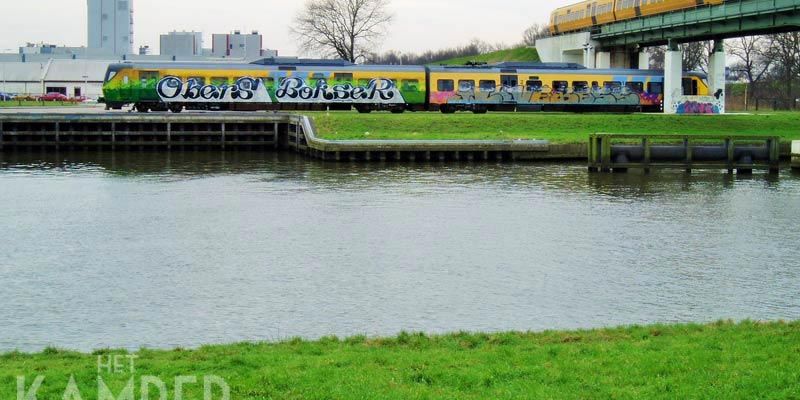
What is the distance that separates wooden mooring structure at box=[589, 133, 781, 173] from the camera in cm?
4378

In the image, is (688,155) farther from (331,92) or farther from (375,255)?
(331,92)

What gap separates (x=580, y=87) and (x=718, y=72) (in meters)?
9.73

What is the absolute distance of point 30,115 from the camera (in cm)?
5900

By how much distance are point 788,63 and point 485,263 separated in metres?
77.9

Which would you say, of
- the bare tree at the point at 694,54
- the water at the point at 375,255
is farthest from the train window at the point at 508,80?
the bare tree at the point at 694,54

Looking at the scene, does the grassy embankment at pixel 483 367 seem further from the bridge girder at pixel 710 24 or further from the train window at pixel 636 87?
the train window at pixel 636 87

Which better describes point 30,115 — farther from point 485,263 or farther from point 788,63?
point 788,63

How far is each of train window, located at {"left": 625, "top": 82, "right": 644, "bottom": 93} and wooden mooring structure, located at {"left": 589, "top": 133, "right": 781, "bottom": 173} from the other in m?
23.9

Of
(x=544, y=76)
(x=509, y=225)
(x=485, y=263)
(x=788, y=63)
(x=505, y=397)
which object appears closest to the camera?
(x=505, y=397)

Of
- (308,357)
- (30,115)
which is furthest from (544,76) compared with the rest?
(308,357)

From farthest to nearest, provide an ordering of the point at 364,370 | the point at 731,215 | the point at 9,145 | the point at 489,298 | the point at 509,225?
the point at 9,145
the point at 731,215
the point at 509,225
the point at 489,298
the point at 364,370

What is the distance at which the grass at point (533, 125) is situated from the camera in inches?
2164

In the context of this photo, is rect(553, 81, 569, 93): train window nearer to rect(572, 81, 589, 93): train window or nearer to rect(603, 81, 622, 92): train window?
rect(572, 81, 589, 93): train window

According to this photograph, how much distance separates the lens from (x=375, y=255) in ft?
76.9
